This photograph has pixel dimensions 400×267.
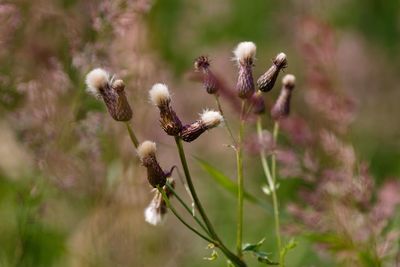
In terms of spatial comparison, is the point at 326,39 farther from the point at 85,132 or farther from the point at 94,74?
the point at 94,74

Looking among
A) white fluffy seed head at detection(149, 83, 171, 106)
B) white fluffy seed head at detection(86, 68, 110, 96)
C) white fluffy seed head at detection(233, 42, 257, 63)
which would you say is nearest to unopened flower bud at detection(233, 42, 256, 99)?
white fluffy seed head at detection(233, 42, 257, 63)

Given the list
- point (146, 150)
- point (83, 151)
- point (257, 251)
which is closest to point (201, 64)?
point (146, 150)

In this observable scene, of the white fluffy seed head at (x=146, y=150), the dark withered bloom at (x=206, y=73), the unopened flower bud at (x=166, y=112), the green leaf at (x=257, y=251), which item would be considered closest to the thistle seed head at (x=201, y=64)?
the dark withered bloom at (x=206, y=73)

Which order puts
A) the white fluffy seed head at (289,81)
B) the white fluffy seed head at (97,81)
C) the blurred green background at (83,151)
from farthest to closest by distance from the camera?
the blurred green background at (83,151), the white fluffy seed head at (289,81), the white fluffy seed head at (97,81)

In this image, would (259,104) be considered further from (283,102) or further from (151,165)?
(151,165)

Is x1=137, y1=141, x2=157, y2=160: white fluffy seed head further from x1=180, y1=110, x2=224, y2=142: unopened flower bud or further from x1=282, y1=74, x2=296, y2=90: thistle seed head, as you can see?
x1=282, y1=74, x2=296, y2=90: thistle seed head

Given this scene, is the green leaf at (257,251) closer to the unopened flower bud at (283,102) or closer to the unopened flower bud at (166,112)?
the unopened flower bud at (166,112)
